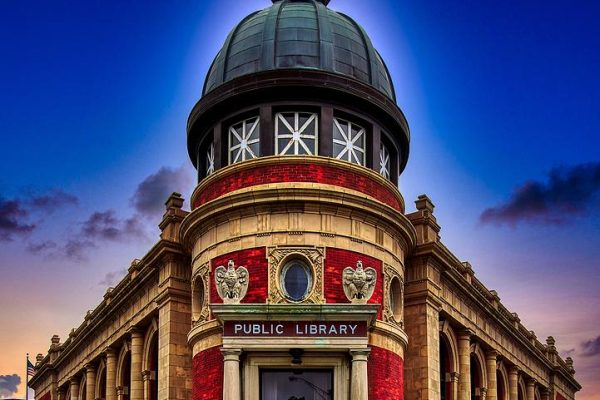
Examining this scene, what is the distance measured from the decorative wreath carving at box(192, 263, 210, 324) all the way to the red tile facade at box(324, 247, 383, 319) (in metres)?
4.34

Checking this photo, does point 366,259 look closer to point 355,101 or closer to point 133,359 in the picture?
point 355,101

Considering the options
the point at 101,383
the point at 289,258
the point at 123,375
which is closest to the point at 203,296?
the point at 289,258

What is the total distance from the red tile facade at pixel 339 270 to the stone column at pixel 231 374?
358cm

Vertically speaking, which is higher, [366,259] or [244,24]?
[244,24]

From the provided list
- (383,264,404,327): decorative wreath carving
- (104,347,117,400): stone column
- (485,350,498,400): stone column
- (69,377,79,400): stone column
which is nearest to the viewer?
(383,264,404,327): decorative wreath carving

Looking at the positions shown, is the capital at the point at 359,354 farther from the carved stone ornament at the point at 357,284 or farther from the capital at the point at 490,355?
the capital at the point at 490,355

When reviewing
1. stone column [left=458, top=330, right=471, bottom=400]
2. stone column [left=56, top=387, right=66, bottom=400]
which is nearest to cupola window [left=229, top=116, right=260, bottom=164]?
stone column [left=458, top=330, right=471, bottom=400]

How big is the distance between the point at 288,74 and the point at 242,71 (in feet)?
8.72

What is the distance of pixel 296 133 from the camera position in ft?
121

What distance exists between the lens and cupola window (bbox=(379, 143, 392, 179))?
39438mm

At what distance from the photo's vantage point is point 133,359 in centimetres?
4522

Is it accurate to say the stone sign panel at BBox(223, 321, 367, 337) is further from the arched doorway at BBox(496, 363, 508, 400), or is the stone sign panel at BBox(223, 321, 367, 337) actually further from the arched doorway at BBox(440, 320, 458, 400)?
the arched doorway at BBox(496, 363, 508, 400)

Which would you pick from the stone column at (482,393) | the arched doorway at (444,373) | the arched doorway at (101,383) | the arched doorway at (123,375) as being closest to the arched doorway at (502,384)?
the stone column at (482,393)

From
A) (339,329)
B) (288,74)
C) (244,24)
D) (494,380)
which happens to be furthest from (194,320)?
(494,380)
